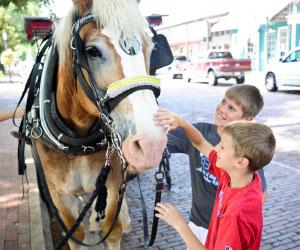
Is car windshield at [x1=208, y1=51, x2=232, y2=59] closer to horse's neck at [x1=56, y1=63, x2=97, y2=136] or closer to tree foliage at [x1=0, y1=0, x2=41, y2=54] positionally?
tree foliage at [x1=0, y1=0, x2=41, y2=54]

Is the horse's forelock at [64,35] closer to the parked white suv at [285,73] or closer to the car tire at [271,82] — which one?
the parked white suv at [285,73]

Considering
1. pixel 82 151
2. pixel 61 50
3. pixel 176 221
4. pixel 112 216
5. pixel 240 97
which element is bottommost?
pixel 112 216

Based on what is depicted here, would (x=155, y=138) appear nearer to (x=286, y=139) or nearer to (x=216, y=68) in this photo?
(x=286, y=139)

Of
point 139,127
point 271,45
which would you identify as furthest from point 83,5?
point 271,45

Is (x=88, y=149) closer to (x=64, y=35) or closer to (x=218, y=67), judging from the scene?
(x=64, y=35)

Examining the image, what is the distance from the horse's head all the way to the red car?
16.2 m

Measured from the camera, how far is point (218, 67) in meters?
18.0

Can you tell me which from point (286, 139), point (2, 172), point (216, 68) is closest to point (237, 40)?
point (216, 68)

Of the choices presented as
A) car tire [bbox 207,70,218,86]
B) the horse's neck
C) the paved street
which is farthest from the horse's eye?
car tire [bbox 207,70,218,86]

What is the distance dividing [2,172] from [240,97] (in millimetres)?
4583

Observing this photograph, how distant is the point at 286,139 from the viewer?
7.34 m

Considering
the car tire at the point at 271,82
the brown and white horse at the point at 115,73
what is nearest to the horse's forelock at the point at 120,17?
the brown and white horse at the point at 115,73

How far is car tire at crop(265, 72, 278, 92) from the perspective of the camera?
1510cm

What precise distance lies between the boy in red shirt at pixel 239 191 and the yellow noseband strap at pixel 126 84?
173 millimetres
